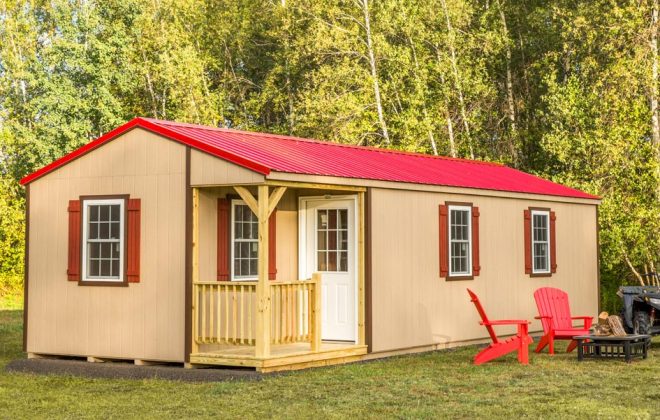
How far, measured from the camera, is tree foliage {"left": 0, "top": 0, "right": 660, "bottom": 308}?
24172 millimetres

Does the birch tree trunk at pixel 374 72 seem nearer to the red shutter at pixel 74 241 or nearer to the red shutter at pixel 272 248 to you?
the red shutter at pixel 272 248

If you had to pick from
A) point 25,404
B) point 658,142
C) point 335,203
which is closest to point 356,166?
point 335,203

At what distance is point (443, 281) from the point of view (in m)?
15.4

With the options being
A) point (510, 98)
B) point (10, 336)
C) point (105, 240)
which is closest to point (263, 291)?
point (105, 240)

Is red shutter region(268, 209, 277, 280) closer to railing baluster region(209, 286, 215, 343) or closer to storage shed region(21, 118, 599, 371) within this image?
storage shed region(21, 118, 599, 371)

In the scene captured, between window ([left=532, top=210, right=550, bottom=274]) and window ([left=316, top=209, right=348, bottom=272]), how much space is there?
4.44m

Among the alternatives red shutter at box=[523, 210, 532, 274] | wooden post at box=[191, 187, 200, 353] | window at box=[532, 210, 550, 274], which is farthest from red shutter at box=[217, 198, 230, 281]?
window at box=[532, 210, 550, 274]

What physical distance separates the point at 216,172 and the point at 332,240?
2512 millimetres

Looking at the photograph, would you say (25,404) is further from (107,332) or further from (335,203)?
(335,203)

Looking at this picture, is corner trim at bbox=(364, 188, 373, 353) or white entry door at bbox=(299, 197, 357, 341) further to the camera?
white entry door at bbox=(299, 197, 357, 341)

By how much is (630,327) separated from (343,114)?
13.1m

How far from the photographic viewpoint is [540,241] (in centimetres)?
1778

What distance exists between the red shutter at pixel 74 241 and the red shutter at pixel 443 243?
5.04m

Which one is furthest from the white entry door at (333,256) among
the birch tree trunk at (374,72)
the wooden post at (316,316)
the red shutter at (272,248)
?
the birch tree trunk at (374,72)
